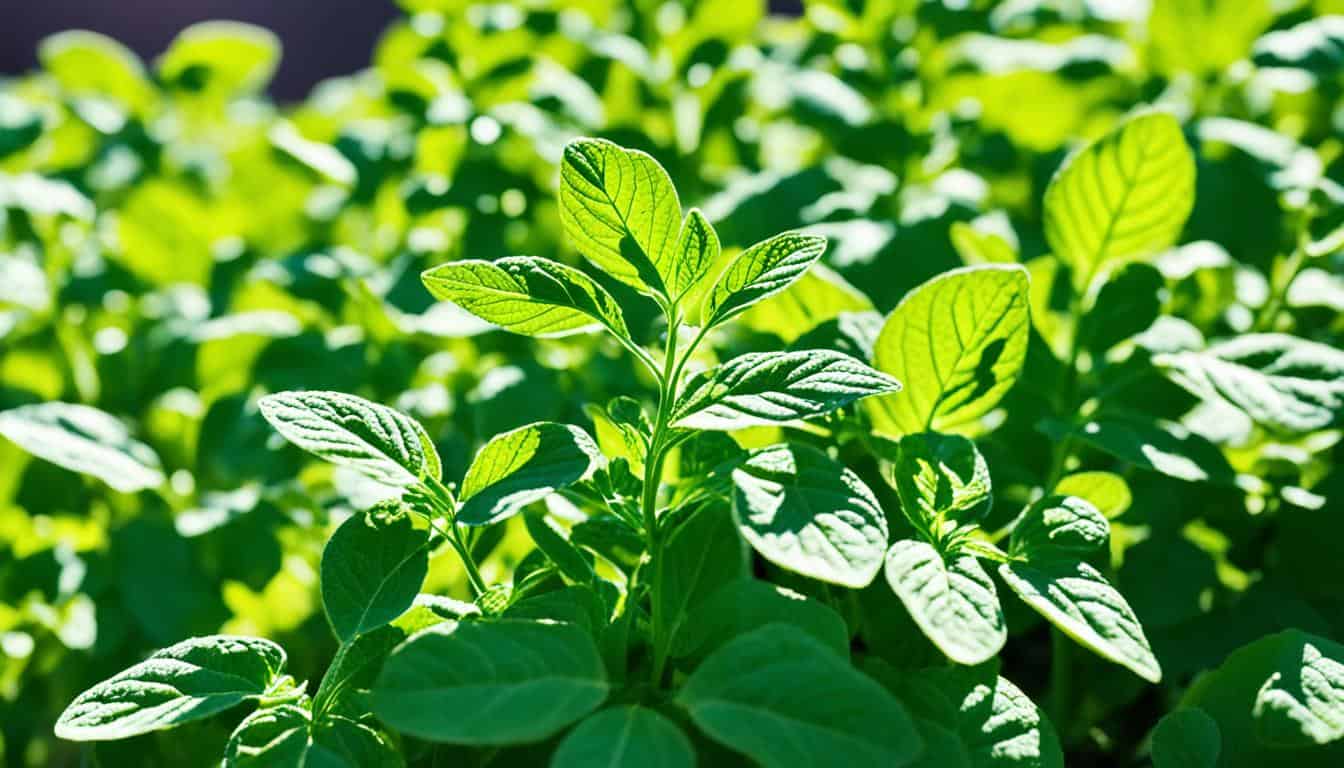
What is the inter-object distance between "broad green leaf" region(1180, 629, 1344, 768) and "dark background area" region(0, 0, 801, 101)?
166 inches

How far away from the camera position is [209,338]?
924 millimetres

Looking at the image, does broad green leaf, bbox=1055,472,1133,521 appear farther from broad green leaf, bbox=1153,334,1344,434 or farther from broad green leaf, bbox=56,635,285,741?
broad green leaf, bbox=56,635,285,741

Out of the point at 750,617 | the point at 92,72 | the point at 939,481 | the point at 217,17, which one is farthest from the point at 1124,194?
the point at 217,17

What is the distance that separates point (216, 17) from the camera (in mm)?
4520

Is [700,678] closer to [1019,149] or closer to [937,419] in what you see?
[937,419]

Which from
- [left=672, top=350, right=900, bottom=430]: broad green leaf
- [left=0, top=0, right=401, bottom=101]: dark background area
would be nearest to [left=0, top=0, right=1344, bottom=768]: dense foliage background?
[left=672, top=350, right=900, bottom=430]: broad green leaf

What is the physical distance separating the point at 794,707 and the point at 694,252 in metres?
0.20

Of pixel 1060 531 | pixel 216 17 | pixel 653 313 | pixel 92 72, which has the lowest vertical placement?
pixel 216 17

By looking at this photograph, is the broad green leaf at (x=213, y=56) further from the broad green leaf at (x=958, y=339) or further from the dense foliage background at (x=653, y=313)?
the broad green leaf at (x=958, y=339)

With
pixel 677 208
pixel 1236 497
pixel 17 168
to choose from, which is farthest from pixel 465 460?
pixel 17 168

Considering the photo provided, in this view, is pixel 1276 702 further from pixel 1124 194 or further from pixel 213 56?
pixel 213 56

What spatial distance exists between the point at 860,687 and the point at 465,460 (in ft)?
1.32

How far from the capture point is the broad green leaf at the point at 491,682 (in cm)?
42

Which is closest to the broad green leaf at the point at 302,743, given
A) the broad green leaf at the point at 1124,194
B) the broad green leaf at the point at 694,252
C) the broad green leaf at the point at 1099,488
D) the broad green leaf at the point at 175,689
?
the broad green leaf at the point at 175,689
